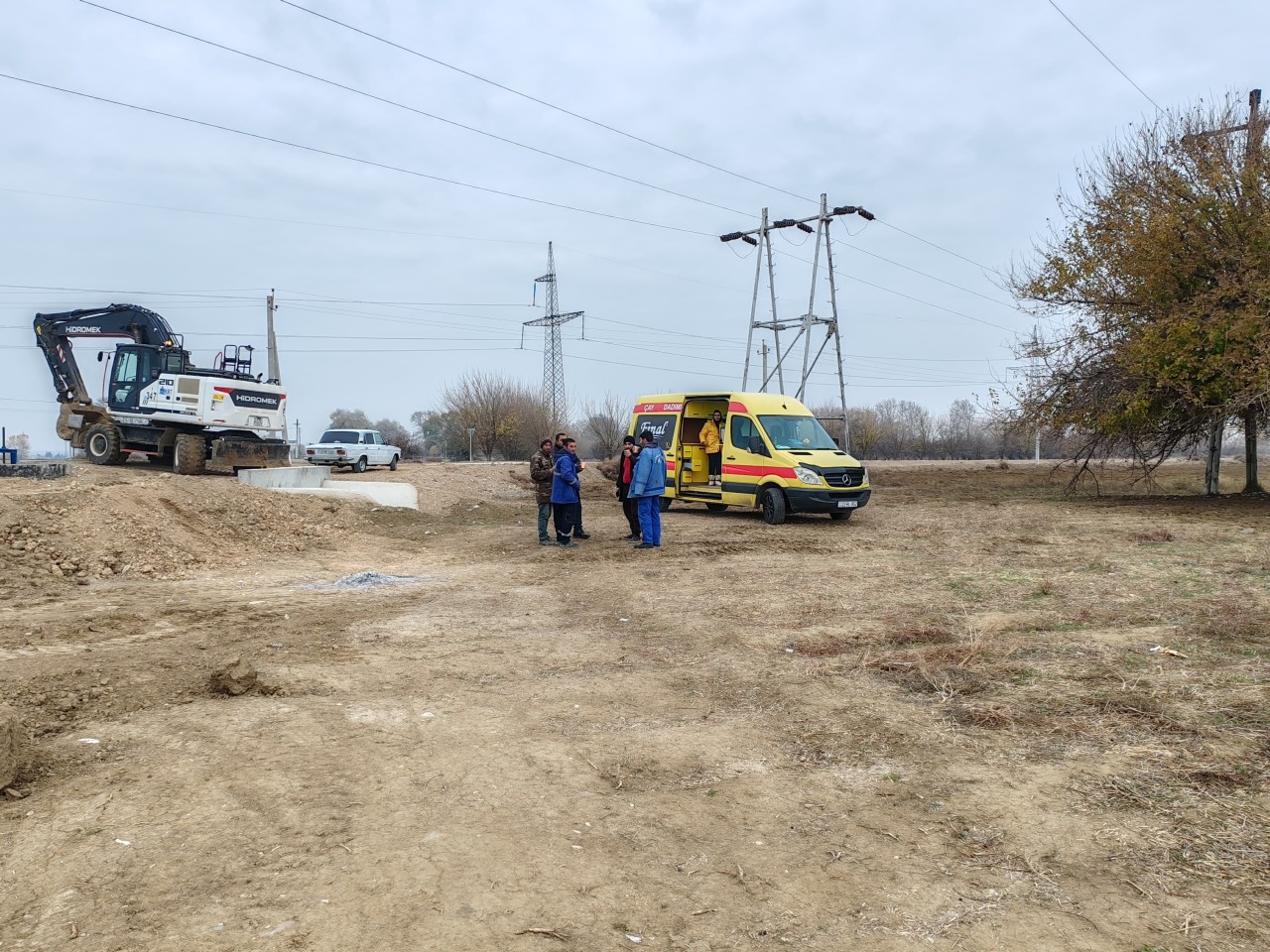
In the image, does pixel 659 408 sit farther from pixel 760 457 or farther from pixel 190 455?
pixel 190 455

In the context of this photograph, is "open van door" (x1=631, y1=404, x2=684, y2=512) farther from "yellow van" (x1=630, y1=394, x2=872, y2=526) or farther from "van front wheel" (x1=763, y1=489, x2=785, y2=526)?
"van front wheel" (x1=763, y1=489, x2=785, y2=526)

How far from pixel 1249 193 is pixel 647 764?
1846 cm

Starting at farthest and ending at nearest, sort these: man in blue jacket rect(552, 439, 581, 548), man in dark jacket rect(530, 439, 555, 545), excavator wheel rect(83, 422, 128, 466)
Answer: excavator wheel rect(83, 422, 128, 466), man in dark jacket rect(530, 439, 555, 545), man in blue jacket rect(552, 439, 581, 548)

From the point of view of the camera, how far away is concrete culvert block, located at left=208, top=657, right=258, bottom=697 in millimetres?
5676

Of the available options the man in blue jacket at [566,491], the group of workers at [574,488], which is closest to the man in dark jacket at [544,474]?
the group of workers at [574,488]

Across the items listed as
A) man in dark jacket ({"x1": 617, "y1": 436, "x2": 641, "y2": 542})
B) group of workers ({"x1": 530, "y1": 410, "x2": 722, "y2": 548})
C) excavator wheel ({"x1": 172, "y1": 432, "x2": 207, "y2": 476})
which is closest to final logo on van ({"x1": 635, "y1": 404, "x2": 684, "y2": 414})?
man in dark jacket ({"x1": 617, "y1": 436, "x2": 641, "y2": 542})

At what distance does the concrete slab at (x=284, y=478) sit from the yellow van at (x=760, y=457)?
7840 mm

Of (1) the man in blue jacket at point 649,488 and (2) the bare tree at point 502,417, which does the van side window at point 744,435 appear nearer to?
(1) the man in blue jacket at point 649,488

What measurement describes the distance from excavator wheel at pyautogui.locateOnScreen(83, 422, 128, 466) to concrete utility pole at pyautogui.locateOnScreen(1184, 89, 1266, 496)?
24675mm

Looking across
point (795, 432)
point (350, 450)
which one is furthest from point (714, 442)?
point (350, 450)

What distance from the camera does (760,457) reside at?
646 inches

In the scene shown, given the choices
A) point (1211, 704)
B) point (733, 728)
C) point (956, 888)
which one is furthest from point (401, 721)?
point (1211, 704)

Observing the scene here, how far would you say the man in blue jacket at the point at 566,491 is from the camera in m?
12.8

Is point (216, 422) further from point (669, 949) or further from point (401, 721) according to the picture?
point (669, 949)
